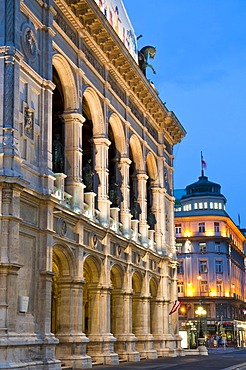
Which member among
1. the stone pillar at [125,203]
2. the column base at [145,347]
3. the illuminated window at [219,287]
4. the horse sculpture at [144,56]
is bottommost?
the column base at [145,347]

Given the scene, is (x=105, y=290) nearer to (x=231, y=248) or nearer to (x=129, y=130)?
(x=129, y=130)

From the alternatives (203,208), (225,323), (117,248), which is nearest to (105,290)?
(117,248)

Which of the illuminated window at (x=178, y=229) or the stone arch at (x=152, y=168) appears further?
the illuminated window at (x=178, y=229)

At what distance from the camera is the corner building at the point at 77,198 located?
2450 centimetres

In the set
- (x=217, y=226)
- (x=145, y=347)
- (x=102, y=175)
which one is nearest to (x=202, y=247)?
(x=217, y=226)

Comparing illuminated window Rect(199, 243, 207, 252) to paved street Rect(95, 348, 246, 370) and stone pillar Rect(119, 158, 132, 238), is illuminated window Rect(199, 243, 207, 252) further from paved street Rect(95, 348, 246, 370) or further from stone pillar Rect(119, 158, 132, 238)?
stone pillar Rect(119, 158, 132, 238)

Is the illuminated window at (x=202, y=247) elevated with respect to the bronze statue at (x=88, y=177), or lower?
elevated

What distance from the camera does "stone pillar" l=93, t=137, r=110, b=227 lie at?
3544cm

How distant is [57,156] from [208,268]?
2698 inches

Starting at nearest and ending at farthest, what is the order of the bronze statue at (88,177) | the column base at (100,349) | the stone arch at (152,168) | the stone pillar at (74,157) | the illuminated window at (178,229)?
1. the stone pillar at (74,157)
2. the column base at (100,349)
3. the bronze statue at (88,177)
4. the stone arch at (152,168)
5. the illuminated window at (178,229)

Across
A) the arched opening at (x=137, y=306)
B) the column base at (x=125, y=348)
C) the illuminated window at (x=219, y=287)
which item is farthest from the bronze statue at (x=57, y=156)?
the illuminated window at (x=219, y=287)

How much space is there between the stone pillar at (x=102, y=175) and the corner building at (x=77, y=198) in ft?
0.21

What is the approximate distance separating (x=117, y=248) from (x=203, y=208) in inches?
2605

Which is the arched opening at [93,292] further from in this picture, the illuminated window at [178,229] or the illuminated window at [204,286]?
the illuminated window at [178,229]
